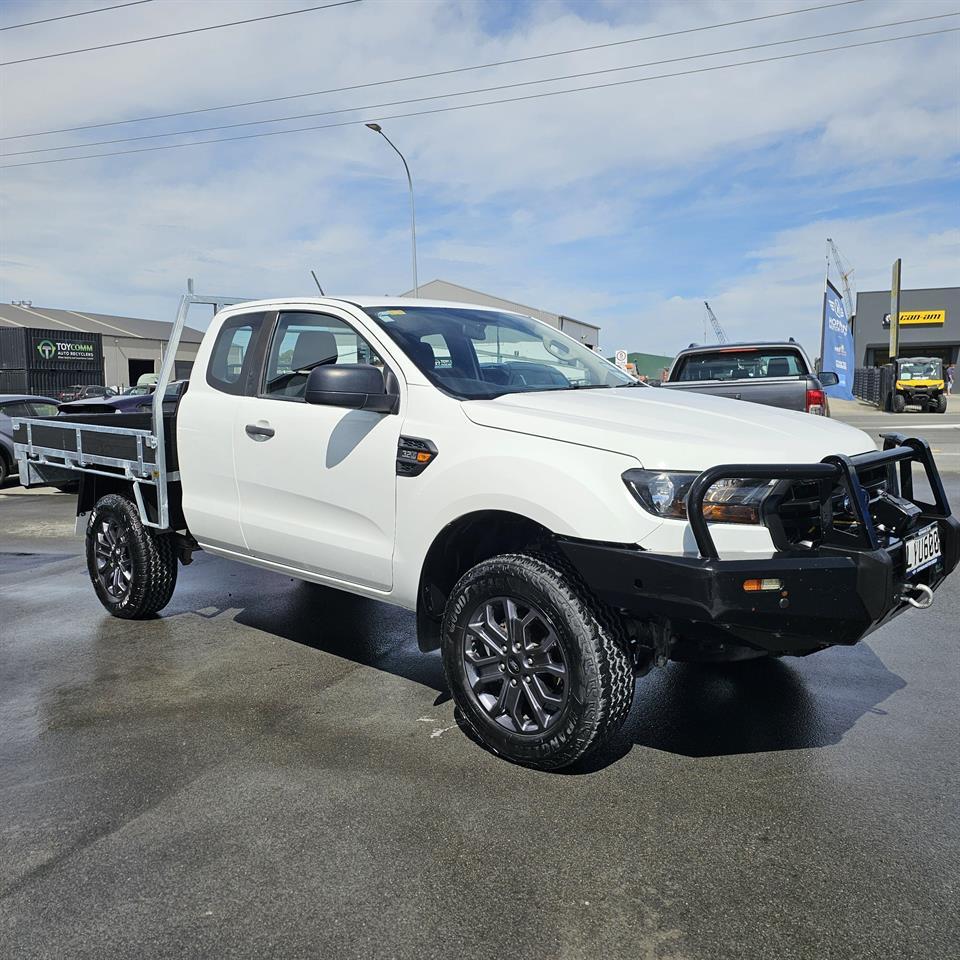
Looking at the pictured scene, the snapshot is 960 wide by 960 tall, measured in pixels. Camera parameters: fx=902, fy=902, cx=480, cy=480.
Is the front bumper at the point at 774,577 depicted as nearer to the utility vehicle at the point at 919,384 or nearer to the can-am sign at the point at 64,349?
the utility vehicle at the point at 919,384

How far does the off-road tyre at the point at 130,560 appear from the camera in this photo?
5.71 meters

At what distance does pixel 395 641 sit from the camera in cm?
546

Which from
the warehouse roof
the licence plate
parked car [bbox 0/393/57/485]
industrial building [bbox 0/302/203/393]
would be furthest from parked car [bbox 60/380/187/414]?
the warehouse roof

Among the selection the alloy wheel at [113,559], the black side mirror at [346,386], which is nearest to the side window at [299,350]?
the black side mirror at [346,386]

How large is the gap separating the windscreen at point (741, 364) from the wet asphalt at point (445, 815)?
6.59 metres

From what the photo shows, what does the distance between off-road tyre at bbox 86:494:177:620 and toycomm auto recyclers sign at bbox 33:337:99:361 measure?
39.1 metres

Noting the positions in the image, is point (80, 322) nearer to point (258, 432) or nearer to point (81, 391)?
point (81, 391)

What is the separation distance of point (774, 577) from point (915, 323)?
63.4m

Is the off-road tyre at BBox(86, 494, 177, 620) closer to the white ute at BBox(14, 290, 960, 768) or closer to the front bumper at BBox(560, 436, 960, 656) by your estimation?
the white ute at BBox(14, 290, 960, 768)

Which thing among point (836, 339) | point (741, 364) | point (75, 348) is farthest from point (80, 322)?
point (741, 364)

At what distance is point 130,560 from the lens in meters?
5.82

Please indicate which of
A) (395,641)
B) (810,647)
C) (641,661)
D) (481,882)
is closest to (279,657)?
(395,641)

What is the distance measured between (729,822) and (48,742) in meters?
2.89

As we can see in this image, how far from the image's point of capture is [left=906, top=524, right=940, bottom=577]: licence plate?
3424mm
